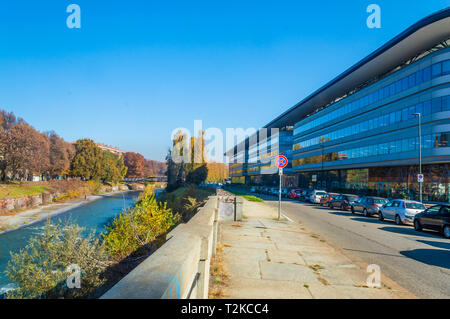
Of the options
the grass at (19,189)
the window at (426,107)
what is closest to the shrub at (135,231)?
the window at (426,107)

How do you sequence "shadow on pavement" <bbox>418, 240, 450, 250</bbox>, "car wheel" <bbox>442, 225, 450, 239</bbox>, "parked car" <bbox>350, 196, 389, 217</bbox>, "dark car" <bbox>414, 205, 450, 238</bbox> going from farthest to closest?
"parked car" <bbox>350, 196, 389, 217</bbox> → "dark car" <bbox>414, 205, 450, 238</bbox> → "car wheel" <bbox>442, 225, 450, 239</bbox> → "shadow on pavement" <bbox>418, 240, 450, 250</bbox>

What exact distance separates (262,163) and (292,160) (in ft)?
63.5

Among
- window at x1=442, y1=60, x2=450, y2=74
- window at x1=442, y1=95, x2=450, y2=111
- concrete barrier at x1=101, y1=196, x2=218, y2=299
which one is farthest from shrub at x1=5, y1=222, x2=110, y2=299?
window at x1=442, y1=60, x2=450, y2=74

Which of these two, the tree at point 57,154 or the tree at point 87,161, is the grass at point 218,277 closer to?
the tree at point 57,154

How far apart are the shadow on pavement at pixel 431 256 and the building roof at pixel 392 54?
33602mm

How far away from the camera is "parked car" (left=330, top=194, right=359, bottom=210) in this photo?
26203 millimetres

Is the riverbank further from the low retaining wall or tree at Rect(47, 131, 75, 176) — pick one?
tree at Rect(47, 131, 75, 176)

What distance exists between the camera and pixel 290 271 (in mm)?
6316

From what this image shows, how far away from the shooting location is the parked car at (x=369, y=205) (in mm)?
21006

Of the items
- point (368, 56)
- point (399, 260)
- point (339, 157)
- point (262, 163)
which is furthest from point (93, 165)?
point (399, 260)

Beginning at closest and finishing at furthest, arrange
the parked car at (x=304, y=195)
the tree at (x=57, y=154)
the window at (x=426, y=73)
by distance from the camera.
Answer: the window at (x=426, y=73) → the parked car at (x=304, y=195) → the tree at (x=57, y=154)

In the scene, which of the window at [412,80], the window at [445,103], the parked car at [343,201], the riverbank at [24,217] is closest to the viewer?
the parked car at [343,201]

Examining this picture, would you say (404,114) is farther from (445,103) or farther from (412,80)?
(445,103)

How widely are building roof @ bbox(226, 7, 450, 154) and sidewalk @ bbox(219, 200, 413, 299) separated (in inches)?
1400
